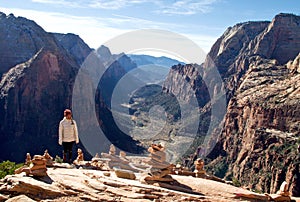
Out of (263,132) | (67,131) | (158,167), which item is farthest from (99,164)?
(263,132)

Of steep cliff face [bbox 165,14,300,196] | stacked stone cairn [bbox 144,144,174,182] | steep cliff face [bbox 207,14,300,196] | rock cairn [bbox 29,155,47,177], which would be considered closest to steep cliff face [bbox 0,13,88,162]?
steep cliff face [bbox 165,14,300,196]

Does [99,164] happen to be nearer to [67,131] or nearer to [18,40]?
[67,131]

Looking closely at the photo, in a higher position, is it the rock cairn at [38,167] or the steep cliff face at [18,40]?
the steep cliff face at [18,40]

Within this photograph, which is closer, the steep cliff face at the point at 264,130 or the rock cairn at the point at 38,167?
the rock cairn at the point at 38,167

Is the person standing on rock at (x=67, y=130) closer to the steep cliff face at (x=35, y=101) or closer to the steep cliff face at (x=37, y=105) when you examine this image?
the steep cliff face at (x=37, y=105)

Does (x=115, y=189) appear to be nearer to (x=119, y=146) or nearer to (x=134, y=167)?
(x=134, y=167)

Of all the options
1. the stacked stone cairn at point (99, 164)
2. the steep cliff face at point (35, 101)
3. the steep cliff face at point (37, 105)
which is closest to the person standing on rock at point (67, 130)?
the stacked stone cairn at point (99, 164)

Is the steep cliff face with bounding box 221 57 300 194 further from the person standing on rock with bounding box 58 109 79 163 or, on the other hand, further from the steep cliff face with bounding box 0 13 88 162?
the person standing on rock with bounding box 58 109 79 163

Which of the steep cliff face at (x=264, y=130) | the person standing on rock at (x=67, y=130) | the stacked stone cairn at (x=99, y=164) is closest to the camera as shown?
the person standing on rock at (x=67, y=130)
